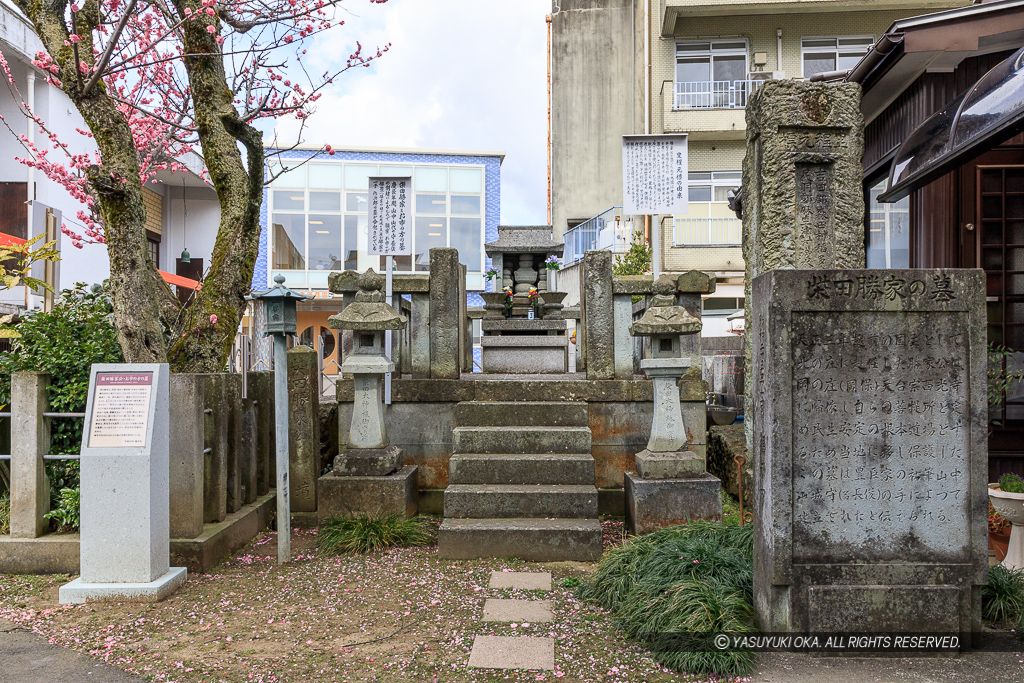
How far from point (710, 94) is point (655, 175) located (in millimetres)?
10825

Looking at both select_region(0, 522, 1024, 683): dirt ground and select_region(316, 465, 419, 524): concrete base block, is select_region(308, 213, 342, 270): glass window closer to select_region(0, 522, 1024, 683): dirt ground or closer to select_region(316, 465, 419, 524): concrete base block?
select_region(316, 465, 419, 524): concrete base block

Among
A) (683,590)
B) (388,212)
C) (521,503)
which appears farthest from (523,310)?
(683,590)

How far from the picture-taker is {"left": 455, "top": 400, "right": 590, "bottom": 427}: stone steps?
21.0 ft

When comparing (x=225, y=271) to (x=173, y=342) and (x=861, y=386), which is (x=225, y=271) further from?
(x=861, y=386)

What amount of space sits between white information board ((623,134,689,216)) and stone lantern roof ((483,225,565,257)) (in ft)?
20.7

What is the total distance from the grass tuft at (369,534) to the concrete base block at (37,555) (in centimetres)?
189

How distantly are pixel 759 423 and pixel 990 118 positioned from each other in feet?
10.8

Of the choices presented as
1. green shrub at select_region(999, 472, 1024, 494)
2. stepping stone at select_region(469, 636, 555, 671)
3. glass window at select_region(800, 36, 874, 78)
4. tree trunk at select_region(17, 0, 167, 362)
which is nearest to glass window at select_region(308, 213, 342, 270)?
glass window at select_region(800, 36, 874, 78)

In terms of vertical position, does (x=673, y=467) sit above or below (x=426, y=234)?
below

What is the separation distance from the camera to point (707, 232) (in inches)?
701

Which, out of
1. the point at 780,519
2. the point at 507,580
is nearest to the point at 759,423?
the point at 780,519

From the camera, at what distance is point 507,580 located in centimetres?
472

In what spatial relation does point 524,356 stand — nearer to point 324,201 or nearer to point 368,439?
point 368,439

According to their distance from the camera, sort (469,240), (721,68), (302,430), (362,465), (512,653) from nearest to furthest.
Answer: (512,653), (362,465), (302,430), (721,68), (469,240)
